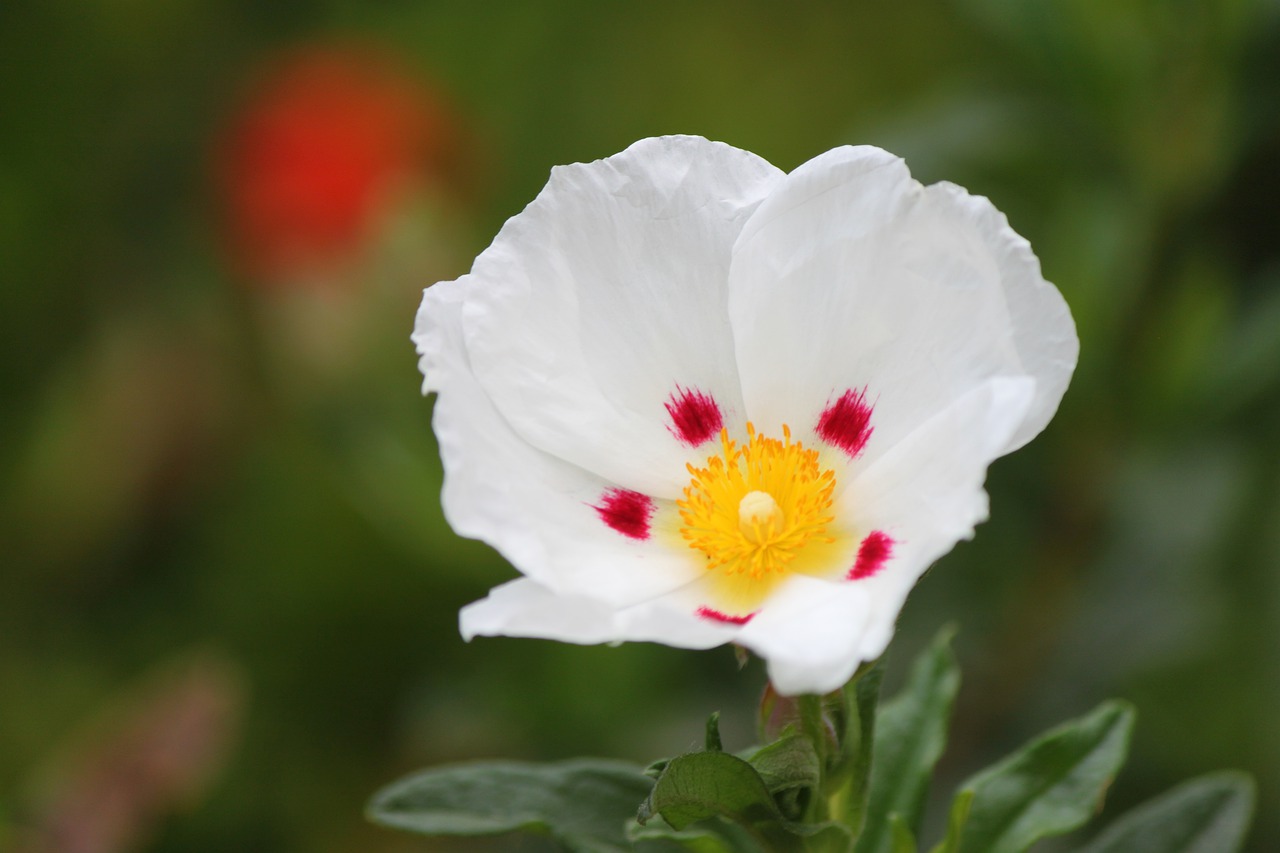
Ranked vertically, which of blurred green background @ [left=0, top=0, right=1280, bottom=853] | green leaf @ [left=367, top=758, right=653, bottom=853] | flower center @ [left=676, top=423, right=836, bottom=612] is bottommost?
green leaf @ [left=367, top=758, right=653, bottom=853]

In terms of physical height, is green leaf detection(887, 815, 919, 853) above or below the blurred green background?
below

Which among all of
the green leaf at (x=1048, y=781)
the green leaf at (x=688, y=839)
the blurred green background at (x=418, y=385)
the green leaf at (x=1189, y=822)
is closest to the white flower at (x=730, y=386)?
the green leaf at (x=688, y=839)

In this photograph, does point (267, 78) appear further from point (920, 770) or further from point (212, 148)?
point (920, 770)

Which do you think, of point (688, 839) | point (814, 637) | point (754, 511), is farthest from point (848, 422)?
point (688, 839)

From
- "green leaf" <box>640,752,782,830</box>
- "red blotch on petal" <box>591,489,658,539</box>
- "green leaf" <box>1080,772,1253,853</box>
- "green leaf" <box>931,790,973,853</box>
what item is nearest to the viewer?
"green leaf" <box>640,752,782,830</box>

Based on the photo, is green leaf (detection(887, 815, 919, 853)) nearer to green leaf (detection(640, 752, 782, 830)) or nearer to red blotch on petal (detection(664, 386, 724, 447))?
green leaf (detection(640, 752, 782, 830))

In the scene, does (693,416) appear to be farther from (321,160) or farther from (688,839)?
(321,160)

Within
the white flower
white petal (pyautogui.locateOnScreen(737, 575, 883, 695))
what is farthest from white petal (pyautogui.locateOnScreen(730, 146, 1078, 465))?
white petal (pyautogui.locateOnScreen(737, 575, 883, 695))
